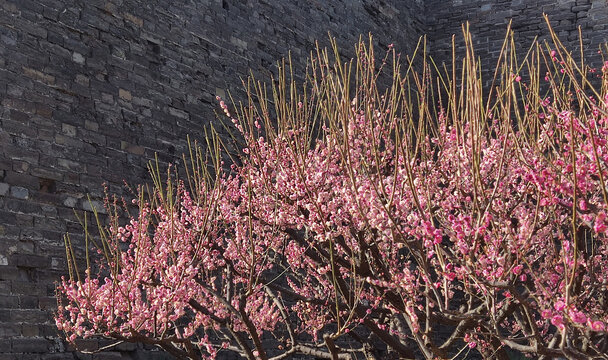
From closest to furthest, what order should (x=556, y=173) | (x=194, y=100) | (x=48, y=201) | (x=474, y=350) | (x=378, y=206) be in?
1. (x=556, y=173)
2. (x=378, y=206)
3. (x=48, y=201)
4. (x=194, y=100)
5. (x=474, y=350)

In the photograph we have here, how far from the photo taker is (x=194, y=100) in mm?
8453

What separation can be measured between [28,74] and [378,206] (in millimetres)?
3756

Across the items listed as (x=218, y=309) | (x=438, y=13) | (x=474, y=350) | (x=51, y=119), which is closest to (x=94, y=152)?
(x=51, y=119)

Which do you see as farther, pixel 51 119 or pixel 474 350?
pixel 474 350

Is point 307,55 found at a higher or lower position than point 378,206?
higher

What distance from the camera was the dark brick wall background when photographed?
6.46 metres

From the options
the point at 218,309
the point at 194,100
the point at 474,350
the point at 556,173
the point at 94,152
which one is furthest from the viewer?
the point at 474,350

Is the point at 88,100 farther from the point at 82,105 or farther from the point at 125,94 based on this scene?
the point at 125,94

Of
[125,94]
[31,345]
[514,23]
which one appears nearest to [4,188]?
[31,345]

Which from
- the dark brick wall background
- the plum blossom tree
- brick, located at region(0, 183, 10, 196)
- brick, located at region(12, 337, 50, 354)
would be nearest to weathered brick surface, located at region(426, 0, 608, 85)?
the dark brick wall background

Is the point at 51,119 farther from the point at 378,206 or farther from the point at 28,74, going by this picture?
the point at 378,206

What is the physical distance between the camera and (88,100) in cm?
729

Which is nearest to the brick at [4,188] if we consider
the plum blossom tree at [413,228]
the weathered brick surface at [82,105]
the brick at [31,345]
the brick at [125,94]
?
the weathered brick surface at [82,105]

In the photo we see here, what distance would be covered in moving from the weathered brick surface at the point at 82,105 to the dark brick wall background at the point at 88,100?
10 mm
